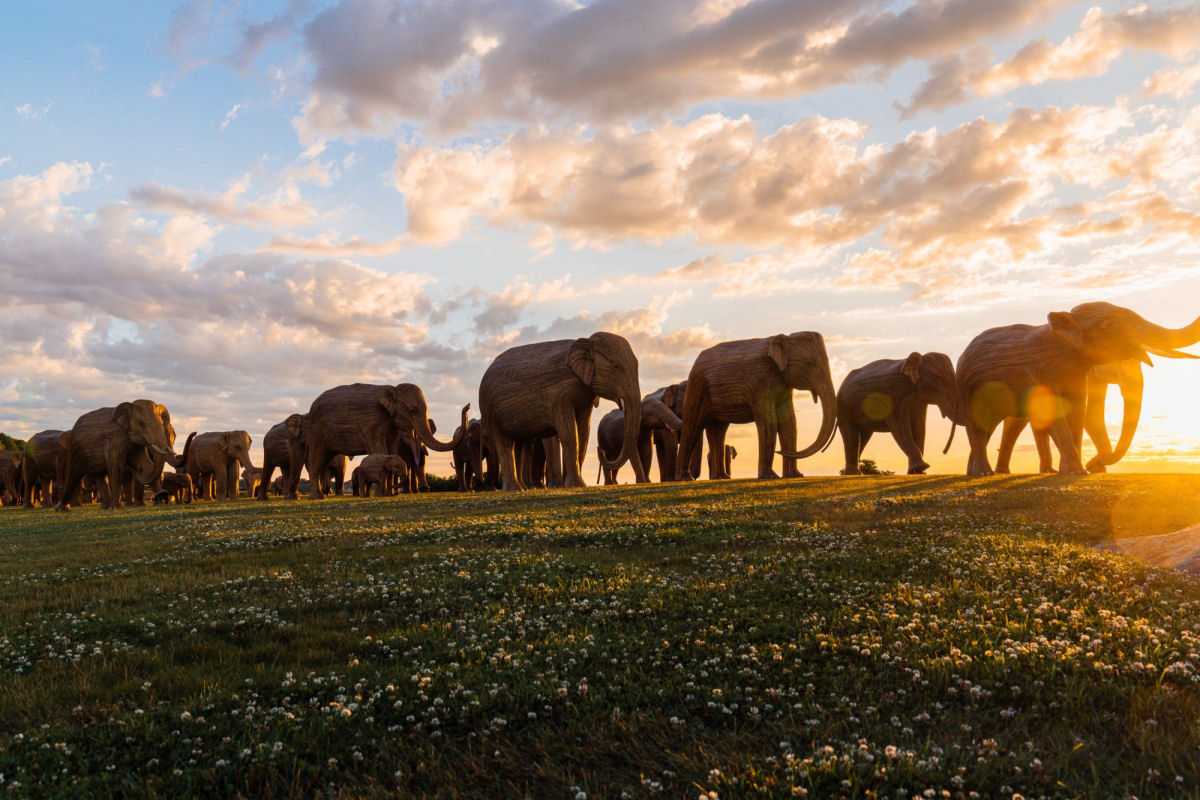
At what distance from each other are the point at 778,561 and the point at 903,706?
4547mm

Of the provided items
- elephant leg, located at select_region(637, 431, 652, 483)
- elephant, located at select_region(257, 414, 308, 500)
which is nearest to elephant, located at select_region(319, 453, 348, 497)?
elephant, located at select_region(257, 414, 308, 500)

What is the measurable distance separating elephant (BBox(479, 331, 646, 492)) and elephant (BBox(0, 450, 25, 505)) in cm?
3999

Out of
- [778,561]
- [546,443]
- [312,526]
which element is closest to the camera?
[778,561]

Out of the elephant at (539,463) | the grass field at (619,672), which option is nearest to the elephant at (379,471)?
the elephant at (539,463)

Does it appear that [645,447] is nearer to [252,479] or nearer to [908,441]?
[908,441]

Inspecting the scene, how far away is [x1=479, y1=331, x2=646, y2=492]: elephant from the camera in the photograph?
3066 centimetres

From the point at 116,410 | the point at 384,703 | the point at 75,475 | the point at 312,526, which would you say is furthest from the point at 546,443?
the point at 384,703

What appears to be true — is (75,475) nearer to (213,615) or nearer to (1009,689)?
(213,615)

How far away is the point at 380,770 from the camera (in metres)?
5.00

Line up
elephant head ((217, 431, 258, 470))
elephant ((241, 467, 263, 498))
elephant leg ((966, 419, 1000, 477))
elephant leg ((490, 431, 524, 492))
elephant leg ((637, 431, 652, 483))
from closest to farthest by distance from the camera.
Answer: elephant leg ((966, 419, 1000, 477)) < elephant leg ((490, 431, 524, 492)) < elephant leg ((637, 431, 652, 483)) < elephant head ((217, 431, 258, 470)) < elephant ((241, 467, 263, 498))

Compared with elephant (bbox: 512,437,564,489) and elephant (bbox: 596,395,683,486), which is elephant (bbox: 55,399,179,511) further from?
elephant (bbox: 596,395,683,486)

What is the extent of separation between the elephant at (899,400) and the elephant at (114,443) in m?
32.4

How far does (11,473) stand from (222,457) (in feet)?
55.3

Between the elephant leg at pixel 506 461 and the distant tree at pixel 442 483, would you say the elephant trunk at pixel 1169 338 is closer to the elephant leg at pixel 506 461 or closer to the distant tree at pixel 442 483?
the elephant leg at pixel 506 461
